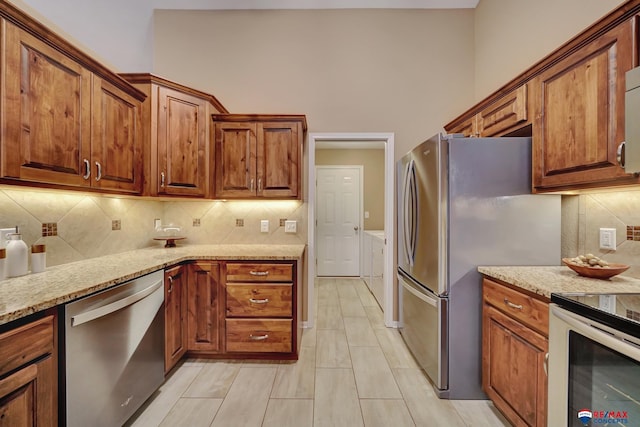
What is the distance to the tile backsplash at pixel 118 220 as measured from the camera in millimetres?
1628

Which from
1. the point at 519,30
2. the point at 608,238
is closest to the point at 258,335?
the point at 608,238

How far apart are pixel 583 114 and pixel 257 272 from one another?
229 cm

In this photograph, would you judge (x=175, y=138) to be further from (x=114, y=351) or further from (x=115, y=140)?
(x=114, y=351)

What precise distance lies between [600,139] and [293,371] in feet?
7.94

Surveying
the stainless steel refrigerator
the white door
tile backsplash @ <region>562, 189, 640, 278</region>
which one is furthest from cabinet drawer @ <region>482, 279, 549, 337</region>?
the white door

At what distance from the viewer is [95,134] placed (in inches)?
67.0

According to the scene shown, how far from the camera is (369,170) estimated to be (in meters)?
5.28

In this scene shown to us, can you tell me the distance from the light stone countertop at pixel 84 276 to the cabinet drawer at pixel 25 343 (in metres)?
0.06

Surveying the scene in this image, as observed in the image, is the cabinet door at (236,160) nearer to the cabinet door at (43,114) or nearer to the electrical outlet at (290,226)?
the electrical outlet at (290,226)

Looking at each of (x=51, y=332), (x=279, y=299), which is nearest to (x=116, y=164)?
(x=51, y=332)

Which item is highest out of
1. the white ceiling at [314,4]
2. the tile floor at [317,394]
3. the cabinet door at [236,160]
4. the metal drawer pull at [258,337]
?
the white ceiling at [314,4]

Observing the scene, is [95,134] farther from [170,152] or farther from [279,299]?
[279,299]

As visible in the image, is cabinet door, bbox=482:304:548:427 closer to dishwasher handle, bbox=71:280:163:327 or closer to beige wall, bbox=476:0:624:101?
beige wall, bbox=476:0:624:101

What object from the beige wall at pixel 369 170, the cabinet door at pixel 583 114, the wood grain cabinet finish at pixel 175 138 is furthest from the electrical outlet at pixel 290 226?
the beige wall at pixel 369 170
